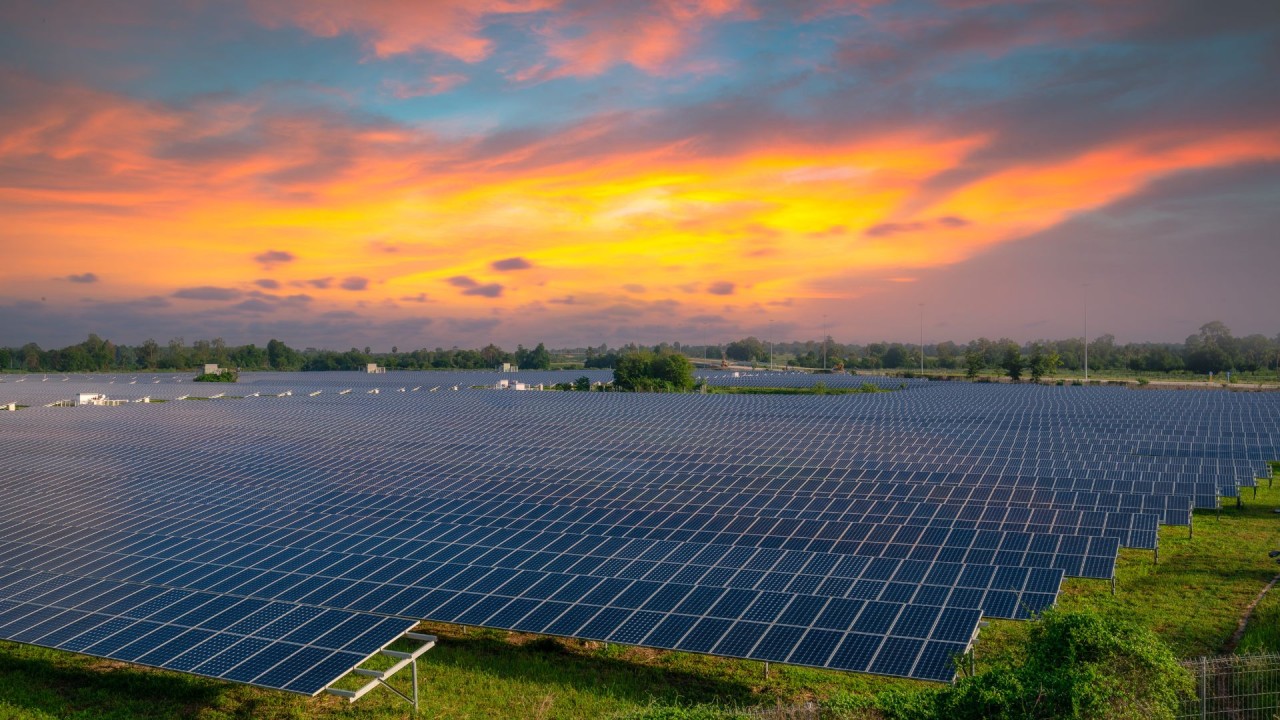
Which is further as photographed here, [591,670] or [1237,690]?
[591,670]

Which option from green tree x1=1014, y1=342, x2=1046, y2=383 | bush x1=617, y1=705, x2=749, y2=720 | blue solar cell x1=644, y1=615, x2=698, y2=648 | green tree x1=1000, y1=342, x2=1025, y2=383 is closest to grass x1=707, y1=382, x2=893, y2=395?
green tree x1=1014, y1=342, x2=1046, y2=383

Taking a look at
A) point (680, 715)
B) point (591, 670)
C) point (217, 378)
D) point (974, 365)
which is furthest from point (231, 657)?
point (974, 365)

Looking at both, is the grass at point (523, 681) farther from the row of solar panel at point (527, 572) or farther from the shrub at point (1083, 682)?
the shrub at point (1083, 682)

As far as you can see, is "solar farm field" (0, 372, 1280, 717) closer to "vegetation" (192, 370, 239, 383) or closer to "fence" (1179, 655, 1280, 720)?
"fence" (1179, 655, 1280, 720)

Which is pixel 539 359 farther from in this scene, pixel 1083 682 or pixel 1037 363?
pixel 1083 682

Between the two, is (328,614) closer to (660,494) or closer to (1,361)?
(660,494)

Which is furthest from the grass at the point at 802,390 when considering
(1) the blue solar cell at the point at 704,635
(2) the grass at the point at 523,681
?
(1) the blue solar cell at the point at 704,635

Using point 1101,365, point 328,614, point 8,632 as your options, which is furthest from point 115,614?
point 1101,365
